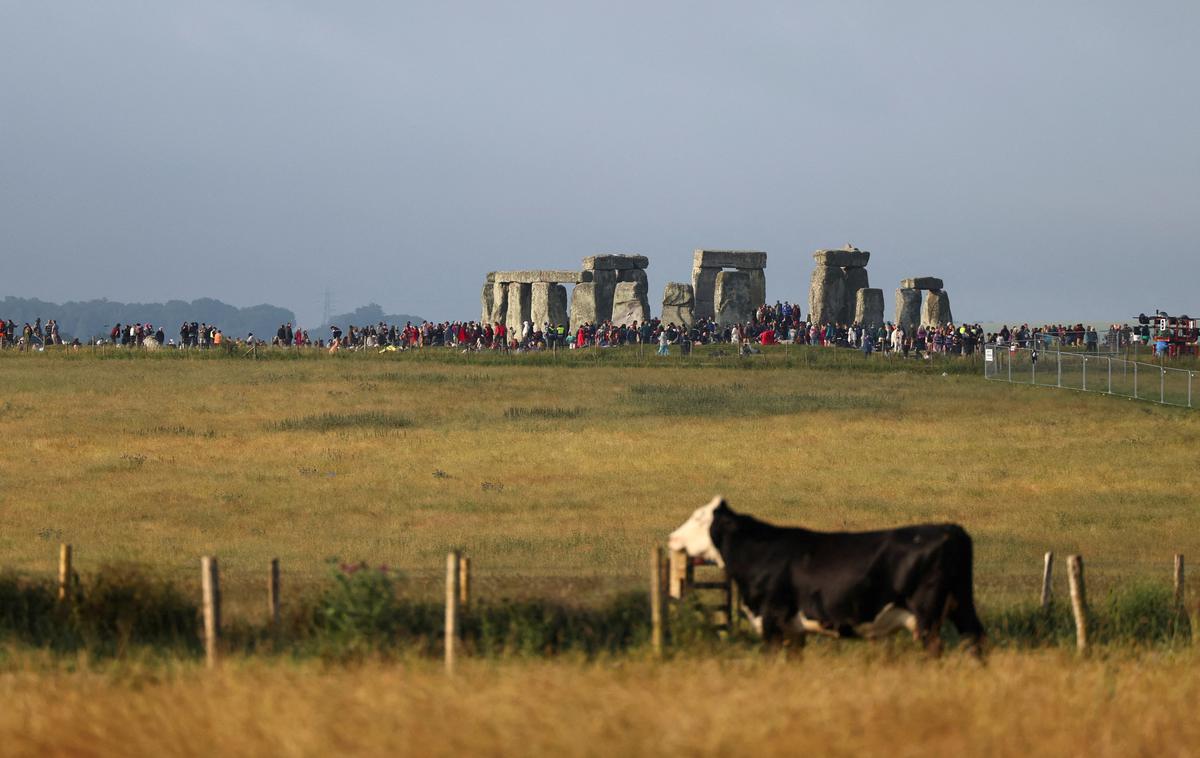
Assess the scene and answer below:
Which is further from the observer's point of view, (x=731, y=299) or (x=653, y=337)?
(x=731, y=299)

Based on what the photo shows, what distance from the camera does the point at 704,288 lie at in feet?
247

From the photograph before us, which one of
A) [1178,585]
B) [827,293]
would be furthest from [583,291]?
[1178,585]

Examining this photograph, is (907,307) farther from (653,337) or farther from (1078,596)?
(1078,596)

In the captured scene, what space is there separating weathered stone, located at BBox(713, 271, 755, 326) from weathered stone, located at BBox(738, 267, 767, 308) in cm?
105

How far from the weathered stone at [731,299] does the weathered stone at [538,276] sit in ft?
24.0

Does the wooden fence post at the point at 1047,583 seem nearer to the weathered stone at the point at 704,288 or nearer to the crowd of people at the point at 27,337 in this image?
the crowd of people at the point at 27,337

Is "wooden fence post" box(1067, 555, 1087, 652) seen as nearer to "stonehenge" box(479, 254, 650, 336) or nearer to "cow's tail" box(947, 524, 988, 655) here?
"cow's tail" box(947, 524, 988, 655)

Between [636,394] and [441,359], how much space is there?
12.4 m

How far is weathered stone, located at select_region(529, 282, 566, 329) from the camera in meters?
75.6

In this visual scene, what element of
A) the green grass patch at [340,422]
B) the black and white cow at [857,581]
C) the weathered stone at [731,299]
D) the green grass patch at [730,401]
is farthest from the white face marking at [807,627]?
the weathered stone at [731,299]

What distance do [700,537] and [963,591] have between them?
2.86m

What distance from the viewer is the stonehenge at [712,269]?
7475 cm

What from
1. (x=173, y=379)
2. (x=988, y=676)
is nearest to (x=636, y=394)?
(x=173, y=379)

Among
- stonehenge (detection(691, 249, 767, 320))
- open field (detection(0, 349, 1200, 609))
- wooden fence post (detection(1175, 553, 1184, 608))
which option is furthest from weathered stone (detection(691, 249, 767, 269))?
wooden fence post (detection(1175, 553, 1184, 608))
